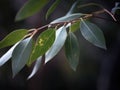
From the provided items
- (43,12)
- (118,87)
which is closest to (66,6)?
(43,12)

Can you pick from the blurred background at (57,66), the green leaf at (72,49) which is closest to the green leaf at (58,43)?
the green leaf at (72,49)

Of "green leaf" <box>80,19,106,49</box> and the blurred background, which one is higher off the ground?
"green leaf" <box>80,19,106,49</box>

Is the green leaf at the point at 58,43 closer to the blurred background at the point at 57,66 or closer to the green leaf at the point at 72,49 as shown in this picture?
the green leaf at the point at 72,49

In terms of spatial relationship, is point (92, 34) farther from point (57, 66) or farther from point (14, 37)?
point (57, 66)

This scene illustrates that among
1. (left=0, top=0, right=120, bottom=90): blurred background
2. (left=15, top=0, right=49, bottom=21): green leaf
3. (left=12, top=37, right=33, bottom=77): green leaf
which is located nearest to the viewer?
(left=12, top=37, right=33, bottom=77): green leaf

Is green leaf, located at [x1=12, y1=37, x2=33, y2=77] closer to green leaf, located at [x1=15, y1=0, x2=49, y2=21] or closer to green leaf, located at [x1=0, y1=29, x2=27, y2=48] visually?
green leaf, located at [x1=0, y1=29, x2=27, y2=48]

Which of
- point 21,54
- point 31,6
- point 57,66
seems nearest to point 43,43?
point 21,54

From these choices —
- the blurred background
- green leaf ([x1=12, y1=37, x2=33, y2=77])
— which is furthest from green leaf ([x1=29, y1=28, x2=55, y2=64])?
the blurred background
